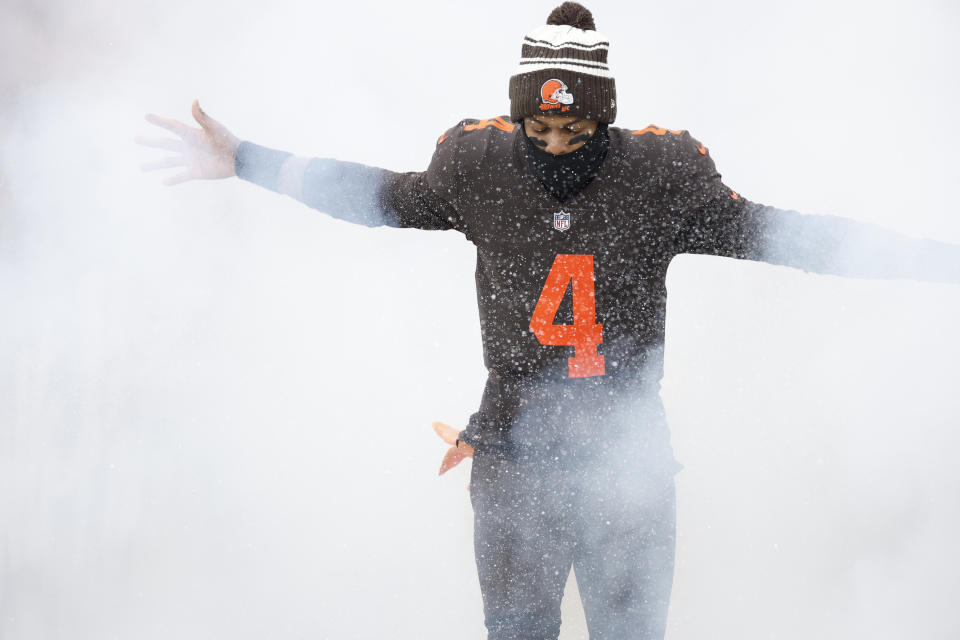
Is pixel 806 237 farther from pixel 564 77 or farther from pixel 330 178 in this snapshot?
pixel 330 178

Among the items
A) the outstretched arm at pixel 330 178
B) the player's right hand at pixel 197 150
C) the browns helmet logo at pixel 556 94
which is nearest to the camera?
the browns helmet logo at pixel 556 94

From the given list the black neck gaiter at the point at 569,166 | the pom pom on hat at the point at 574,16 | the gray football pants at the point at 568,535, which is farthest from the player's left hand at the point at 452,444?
the pom pom on hat at the point at 574,16

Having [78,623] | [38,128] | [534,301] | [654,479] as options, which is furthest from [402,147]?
[78,623]

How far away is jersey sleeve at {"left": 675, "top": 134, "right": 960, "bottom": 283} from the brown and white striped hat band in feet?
0.57

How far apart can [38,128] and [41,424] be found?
91cm

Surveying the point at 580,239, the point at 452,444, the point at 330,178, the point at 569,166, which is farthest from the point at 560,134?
the point at 452,444

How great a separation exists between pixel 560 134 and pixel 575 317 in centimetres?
31

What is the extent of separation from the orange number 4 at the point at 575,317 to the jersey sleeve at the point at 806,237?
20cm

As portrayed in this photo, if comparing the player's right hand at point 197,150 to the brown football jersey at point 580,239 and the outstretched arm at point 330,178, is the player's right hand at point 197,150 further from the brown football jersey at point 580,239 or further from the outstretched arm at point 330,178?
the brown football jersey at point 580,239

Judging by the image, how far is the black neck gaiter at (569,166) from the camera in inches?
58.6

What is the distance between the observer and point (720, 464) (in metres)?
2.73

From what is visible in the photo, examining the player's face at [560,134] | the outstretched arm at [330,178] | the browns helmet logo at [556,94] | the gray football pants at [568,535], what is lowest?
the gray football pants at [568,535]

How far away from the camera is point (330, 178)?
5.31 ft

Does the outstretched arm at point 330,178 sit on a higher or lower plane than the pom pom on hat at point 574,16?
lower
